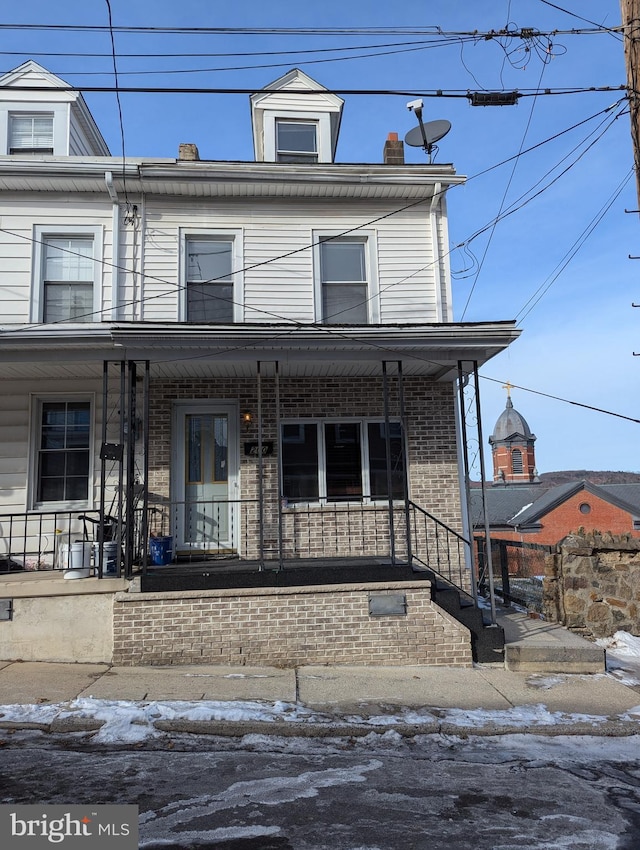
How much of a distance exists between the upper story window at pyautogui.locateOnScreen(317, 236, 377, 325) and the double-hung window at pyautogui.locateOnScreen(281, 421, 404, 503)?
1.78 meters

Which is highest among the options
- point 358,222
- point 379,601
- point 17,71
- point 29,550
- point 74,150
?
point 17,71

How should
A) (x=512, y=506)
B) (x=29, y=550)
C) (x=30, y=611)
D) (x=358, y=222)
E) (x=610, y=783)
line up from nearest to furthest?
(x=610, y=783)
(x=30, y=611)
(x=29, y=550)
(x=358, y=222)
(x=512, y=506)

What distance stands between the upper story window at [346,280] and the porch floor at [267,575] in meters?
4.07

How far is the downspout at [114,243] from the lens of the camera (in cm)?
938

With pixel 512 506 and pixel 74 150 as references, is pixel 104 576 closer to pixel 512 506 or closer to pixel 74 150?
pixel 74 150

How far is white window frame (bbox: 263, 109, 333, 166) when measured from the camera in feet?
35.4

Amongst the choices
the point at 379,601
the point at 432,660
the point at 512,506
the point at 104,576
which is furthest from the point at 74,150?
the point at 512,506

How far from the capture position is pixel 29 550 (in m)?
8.84

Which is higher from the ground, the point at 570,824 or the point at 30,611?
the point at 30,611

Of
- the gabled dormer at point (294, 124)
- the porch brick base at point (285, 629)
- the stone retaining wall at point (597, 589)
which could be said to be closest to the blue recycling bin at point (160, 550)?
the porch brick base at point (285, 629)

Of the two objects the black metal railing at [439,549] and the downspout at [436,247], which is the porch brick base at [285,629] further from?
the downspout at [436,247]

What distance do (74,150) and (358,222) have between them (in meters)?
5.00

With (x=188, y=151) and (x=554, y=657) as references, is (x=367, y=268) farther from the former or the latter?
(x=554, y=657)

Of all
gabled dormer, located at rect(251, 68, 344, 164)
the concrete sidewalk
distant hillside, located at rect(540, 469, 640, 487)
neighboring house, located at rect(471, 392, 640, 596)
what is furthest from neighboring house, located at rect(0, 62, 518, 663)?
distant hillside, located at rect(540, 469, 640, 487)
